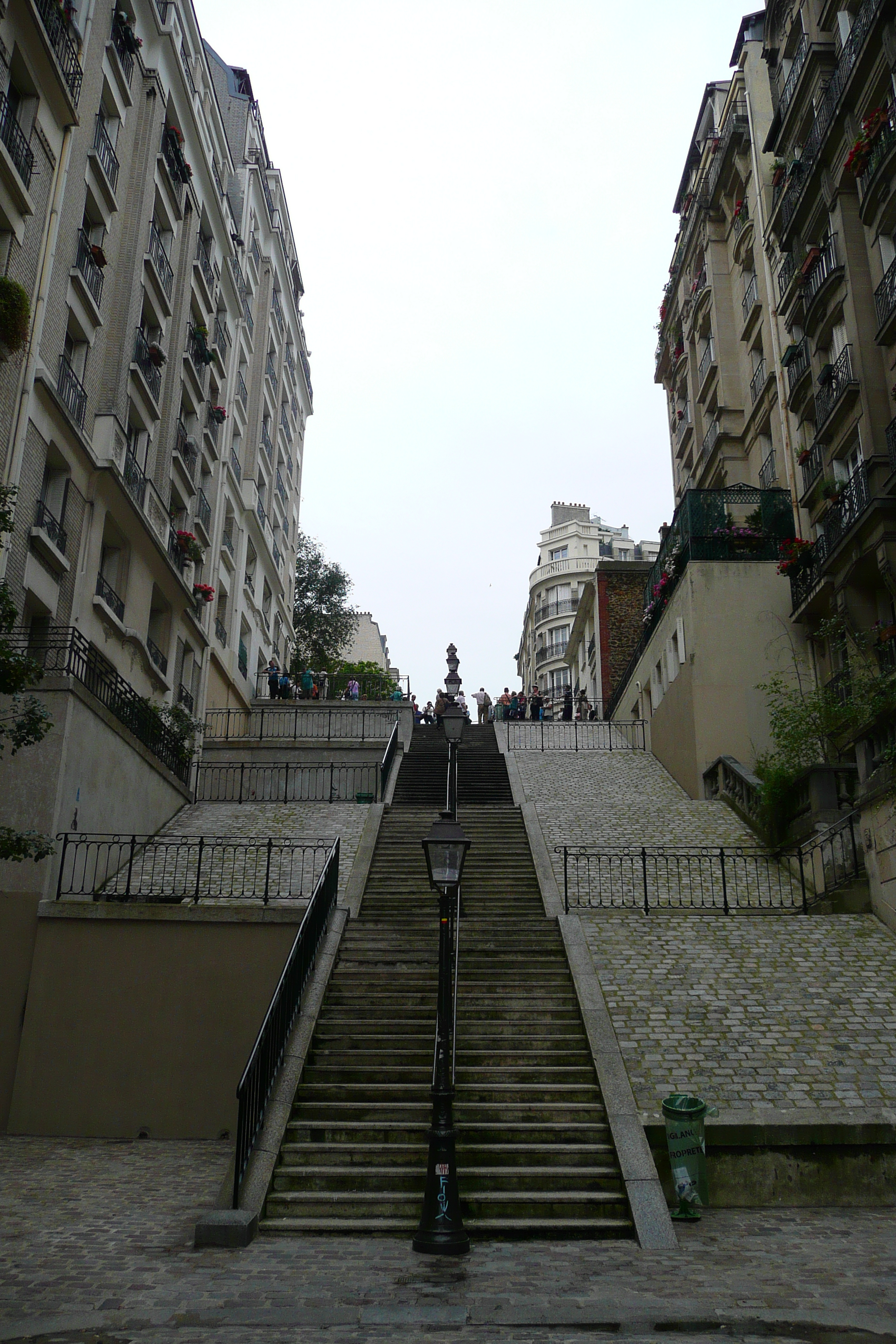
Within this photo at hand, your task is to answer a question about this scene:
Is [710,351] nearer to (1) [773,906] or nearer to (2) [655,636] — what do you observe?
(2) [655,636]

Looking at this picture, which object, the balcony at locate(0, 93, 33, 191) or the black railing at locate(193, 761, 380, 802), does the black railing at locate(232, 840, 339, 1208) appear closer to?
the black railing at locate(193, 761, 380, 802)

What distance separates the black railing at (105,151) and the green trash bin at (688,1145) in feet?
68.5

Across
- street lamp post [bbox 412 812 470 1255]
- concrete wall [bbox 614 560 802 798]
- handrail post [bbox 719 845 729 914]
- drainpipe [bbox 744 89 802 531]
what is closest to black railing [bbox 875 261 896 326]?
drainpipe [bbox 744 89 802 531]

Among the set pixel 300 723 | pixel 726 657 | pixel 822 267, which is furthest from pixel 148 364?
pixel 822 267

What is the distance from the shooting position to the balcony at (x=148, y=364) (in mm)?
23391

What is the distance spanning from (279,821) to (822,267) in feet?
53.7

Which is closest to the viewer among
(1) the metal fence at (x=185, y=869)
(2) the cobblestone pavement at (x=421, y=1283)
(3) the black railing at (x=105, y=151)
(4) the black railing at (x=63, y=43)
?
(2) the cobblestone pavement at (x=421, y=1283)

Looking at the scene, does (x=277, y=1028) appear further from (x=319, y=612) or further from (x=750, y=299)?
(x=319, y=612)

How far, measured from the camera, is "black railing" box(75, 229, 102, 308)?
66.9ft

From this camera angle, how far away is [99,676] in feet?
59.6

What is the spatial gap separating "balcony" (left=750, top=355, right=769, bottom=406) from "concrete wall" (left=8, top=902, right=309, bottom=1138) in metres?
21.3

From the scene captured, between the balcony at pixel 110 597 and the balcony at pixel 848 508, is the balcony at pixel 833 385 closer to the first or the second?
the balcony at pixel 848 508

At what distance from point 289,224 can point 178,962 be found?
3998 cm

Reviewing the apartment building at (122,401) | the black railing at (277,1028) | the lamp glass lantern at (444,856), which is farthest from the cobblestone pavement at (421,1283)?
the apartment building at (122,401)
